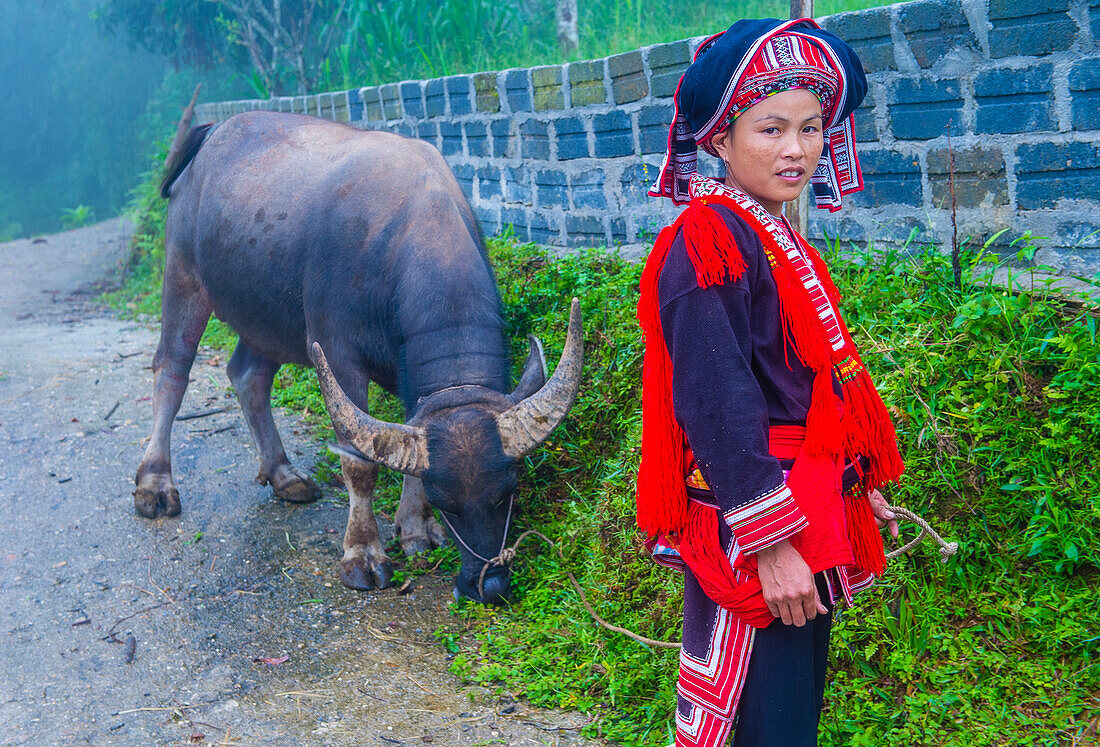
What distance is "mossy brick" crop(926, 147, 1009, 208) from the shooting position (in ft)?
11.6

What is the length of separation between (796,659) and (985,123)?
108 inches

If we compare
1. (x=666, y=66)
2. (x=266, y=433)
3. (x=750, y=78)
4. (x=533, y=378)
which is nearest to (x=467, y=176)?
(x=666, y=66)

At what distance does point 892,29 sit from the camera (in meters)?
3.77

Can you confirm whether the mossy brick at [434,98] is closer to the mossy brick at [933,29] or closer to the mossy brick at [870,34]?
the mossy brick at [870,34]

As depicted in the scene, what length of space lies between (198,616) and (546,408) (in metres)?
1.78

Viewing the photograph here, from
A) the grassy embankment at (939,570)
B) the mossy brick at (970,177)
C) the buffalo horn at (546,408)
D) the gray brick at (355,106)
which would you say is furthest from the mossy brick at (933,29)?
the gray brick at (355,106)

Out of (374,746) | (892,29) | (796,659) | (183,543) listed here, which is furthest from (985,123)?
(183,543)

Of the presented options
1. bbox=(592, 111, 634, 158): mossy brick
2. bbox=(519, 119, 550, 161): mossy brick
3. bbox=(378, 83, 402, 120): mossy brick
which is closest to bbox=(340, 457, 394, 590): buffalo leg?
bbox=(592, 111, 634, 158): mossy brick

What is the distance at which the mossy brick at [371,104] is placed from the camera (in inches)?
322

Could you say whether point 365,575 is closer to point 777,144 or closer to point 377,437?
point 377,437

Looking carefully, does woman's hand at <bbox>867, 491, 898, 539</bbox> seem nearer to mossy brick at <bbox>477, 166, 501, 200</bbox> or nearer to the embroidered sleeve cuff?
the embroidered sleeve cuff

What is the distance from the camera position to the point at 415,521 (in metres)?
4.29

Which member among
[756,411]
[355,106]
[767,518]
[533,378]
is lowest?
[533,378]

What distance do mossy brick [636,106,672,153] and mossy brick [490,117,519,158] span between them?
4.73 ft
